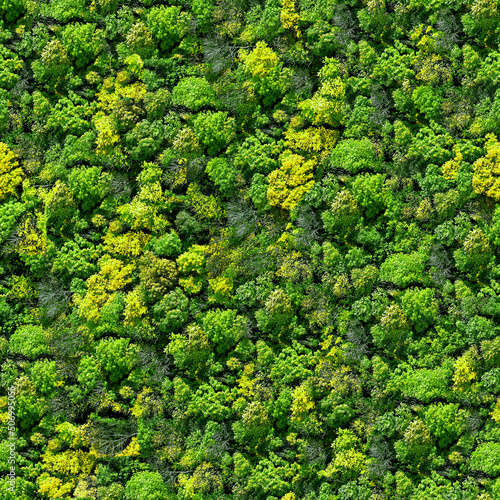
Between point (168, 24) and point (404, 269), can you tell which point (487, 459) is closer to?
point (404, 269)

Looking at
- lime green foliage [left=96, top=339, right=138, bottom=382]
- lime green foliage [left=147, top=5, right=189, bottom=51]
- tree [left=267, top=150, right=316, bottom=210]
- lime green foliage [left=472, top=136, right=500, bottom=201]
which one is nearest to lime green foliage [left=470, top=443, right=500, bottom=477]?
lime green foliage [left=472, top=136, right=500, bottom=201]

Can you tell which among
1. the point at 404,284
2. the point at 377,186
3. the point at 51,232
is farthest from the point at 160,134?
the point at 404,284

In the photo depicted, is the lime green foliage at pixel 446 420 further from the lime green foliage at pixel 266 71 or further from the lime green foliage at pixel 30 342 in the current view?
the lime green foliage at pixel 30 342

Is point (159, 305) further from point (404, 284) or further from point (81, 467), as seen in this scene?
point (404, 284)

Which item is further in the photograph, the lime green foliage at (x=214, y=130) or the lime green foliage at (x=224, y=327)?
the lime green foliage at (x=214, y=130)

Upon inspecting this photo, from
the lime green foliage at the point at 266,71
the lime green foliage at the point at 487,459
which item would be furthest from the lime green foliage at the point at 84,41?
the lime green foliage at the point at 487,459

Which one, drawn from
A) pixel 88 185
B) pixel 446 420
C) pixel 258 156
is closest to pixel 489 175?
pixel 258 156

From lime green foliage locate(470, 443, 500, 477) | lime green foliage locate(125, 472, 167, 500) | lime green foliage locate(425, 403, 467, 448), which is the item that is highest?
lime green foliage locate(125, 472, 167, 500)

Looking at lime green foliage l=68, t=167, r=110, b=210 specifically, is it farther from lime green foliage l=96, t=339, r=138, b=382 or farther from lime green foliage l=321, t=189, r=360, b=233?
lime green foliage l=321, t=189, r=360, b=233
